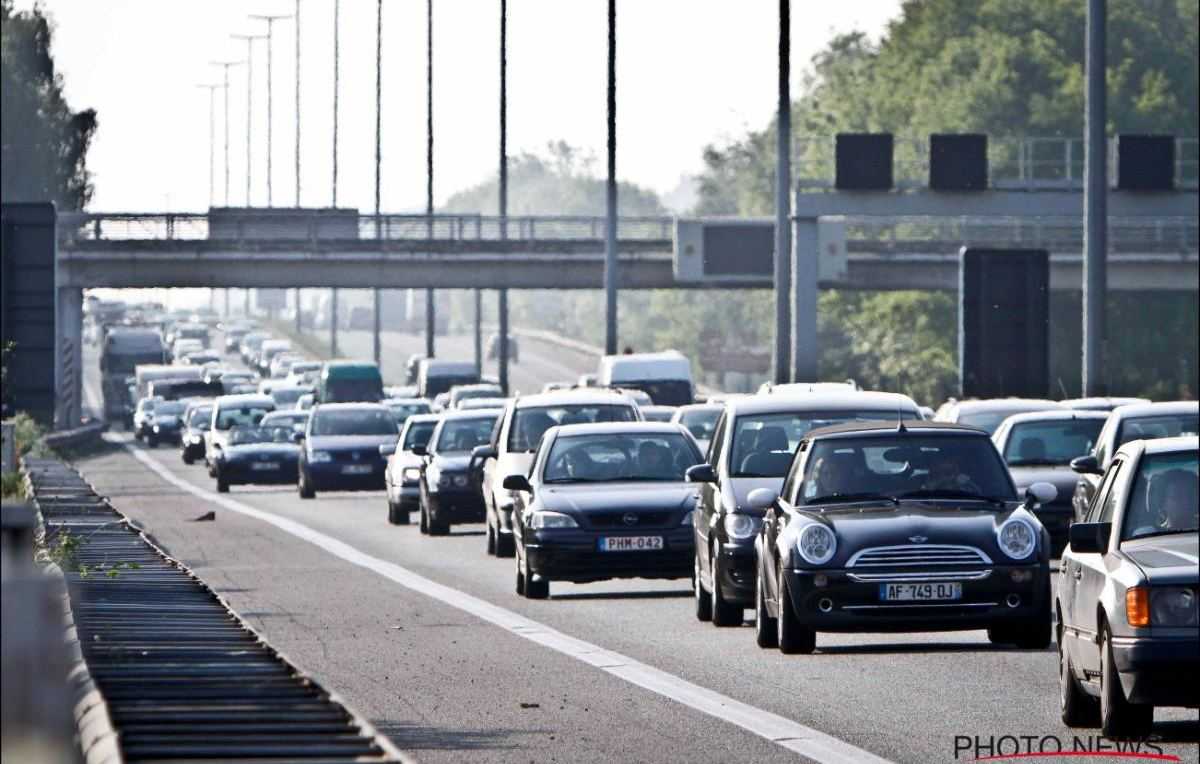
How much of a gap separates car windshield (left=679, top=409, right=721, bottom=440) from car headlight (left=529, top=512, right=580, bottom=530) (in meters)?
15.6

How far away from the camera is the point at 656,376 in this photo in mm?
55094

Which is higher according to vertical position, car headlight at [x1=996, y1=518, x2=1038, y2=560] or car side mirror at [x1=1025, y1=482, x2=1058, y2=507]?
car side mirror at [x1=1025, y1=482, x2=1058, y2=507]

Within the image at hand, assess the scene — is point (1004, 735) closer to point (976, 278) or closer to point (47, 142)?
point (976, 278)

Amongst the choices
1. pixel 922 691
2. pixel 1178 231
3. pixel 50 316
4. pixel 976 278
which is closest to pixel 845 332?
pixel 1178 231

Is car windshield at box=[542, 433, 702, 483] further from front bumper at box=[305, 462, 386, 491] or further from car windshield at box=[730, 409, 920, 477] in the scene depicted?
front bumper at box=[305, 462, 386, 491]

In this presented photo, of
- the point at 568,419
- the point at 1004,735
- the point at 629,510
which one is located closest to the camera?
the point at 1004,735

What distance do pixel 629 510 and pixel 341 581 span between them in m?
3.93

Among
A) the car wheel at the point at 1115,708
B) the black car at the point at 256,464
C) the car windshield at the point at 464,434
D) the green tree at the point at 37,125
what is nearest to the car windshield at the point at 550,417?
the car windshield at the point at 464,434

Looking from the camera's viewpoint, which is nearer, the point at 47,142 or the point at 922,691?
the point at 922,691

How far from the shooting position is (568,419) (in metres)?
31.6

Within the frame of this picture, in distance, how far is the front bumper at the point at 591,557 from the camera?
23.4 m

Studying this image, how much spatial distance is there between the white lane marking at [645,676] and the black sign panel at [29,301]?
4063 mm

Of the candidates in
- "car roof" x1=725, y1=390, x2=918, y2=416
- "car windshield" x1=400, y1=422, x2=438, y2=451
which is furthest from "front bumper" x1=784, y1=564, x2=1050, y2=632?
"car windshield" x1=400, y1=422, x2=438, y2=451

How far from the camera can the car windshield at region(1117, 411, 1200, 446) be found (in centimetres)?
2625
